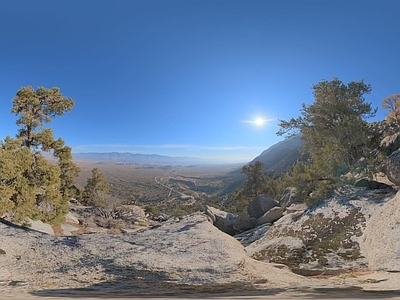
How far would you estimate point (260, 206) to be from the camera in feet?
124

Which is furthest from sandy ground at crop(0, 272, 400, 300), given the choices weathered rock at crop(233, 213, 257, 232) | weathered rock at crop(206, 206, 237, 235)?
weathered rock at crop(206, 206, 237, 235)

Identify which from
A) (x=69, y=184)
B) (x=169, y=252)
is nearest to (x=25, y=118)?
(x=69, y=184)

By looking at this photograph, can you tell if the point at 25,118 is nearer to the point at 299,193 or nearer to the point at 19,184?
the point at 19,184

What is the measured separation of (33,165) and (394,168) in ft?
96.4

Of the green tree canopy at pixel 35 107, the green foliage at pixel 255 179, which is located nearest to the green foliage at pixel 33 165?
the green tree canopy at pixel 35 107

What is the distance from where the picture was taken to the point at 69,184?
31.5 m

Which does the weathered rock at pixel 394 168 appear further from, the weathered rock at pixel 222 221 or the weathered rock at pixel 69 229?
the weathered rock at pixel 69 229

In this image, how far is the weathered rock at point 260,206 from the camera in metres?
37.3

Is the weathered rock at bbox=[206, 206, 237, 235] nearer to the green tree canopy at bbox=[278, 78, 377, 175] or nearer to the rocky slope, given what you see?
the green tree canopy at bbox=[278, 78, 377, 175]

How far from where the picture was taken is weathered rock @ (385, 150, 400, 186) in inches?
912

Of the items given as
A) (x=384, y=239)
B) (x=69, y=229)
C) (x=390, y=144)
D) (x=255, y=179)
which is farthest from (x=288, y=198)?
(x=69, y=229)

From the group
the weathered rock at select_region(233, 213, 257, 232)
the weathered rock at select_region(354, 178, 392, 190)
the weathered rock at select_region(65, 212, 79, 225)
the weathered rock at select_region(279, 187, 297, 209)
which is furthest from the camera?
the weathered rock at select_region(65, 212, 79, 225)

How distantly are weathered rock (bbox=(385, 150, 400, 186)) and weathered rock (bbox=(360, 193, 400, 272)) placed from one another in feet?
14.2

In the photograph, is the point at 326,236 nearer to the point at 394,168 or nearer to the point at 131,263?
the point at 394,168
